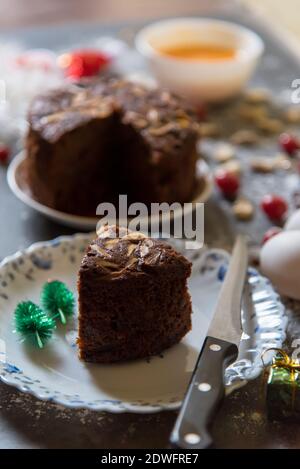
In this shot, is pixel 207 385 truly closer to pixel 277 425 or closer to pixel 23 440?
pixel 277 425

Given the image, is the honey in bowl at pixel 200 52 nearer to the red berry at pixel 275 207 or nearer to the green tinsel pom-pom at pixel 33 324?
the red berry at pixel 275 207

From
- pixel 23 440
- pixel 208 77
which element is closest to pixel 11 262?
pixel 23 440

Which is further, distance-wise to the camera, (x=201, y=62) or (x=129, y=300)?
(x=201, y=62)

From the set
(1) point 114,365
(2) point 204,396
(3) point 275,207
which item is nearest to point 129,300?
(1) point 114,365

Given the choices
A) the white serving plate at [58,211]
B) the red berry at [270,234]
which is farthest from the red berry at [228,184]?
the red berry at [270,234]

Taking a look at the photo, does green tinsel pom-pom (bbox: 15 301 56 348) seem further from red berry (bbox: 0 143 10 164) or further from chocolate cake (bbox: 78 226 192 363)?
red berry (bbox: 0 143 10 164)

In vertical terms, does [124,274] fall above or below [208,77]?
above

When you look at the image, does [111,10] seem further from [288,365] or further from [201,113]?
[288,365]
